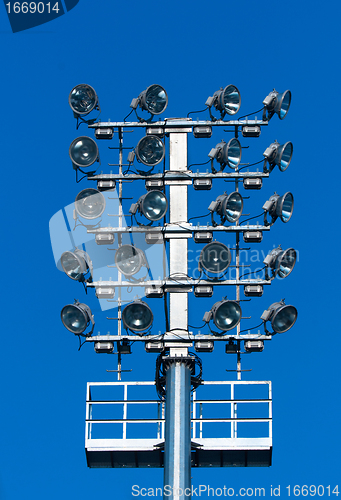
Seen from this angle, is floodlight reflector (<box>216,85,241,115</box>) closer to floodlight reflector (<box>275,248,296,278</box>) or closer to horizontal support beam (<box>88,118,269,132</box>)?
horizontal support beam (<box>88,118,269,132</box>)

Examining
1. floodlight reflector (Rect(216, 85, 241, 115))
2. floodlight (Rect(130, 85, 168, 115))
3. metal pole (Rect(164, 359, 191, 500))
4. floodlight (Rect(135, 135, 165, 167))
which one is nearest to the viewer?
metal pole (Rect(164, 359, 191, 500))

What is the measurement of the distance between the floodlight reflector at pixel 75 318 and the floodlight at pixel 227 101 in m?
12.1

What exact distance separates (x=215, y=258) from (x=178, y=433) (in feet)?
28.7

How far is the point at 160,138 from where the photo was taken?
57375mm

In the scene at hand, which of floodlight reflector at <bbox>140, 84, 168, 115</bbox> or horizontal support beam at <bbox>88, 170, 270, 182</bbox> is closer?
horizontal support beam at <bbox>88, 170, 270, 182</bbox>

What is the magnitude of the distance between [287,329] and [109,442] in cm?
1033

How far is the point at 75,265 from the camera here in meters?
54.1

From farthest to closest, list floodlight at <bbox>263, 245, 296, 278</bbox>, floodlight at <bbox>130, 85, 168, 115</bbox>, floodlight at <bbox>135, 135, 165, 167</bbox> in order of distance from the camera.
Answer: floodlight at <bbox>130, 85, 168, 115</bbox>
floodlight at <bbox>135, 135, 165, 167</bbox>
floodlight at <bbox>263, 245, 296, 278</bbox>

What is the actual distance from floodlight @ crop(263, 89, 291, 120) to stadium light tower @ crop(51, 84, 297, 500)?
0.05 metres

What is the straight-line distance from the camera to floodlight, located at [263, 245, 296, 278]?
5422cm

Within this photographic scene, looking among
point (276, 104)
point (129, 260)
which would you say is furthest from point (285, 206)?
point (129, 260)

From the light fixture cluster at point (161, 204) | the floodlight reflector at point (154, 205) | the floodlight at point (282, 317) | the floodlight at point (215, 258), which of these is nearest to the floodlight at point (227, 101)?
the light fixture cluster at point (161, 204)

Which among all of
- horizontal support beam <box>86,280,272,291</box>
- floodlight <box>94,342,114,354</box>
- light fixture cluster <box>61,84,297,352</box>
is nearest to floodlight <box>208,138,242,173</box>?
light fixture cluster <box>61,84,297,352</box>

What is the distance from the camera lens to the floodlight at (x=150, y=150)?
56094 millimetres
